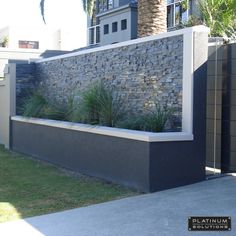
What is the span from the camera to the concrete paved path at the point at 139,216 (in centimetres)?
686

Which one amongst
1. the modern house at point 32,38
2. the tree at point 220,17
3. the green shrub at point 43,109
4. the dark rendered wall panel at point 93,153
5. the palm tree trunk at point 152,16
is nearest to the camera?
the dark rendered wall panel at point 93,153

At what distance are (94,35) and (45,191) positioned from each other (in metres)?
35.3

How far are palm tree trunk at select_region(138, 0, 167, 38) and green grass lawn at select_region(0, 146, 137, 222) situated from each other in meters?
4.30

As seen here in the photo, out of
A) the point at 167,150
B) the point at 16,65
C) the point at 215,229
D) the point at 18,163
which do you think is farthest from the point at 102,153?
the point at 16,65

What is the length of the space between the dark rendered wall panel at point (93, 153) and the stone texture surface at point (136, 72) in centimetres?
132

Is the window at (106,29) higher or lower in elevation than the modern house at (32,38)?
lower

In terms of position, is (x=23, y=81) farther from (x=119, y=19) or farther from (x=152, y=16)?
(x=119, y=19)

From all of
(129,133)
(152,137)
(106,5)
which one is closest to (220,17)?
(129,133)

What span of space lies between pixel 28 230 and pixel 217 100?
17.0ft

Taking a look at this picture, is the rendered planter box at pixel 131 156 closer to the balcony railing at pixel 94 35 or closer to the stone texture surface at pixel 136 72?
the stone texture surface at pixel 136 72

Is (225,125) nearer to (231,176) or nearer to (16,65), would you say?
(231,176)

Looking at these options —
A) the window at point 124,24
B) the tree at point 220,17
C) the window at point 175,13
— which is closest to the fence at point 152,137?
the tree at point 220,17

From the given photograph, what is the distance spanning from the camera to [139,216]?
752 cm

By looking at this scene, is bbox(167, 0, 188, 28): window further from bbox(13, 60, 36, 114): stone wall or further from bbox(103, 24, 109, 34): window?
bbox(13, 60, 36, 114): stone wall
